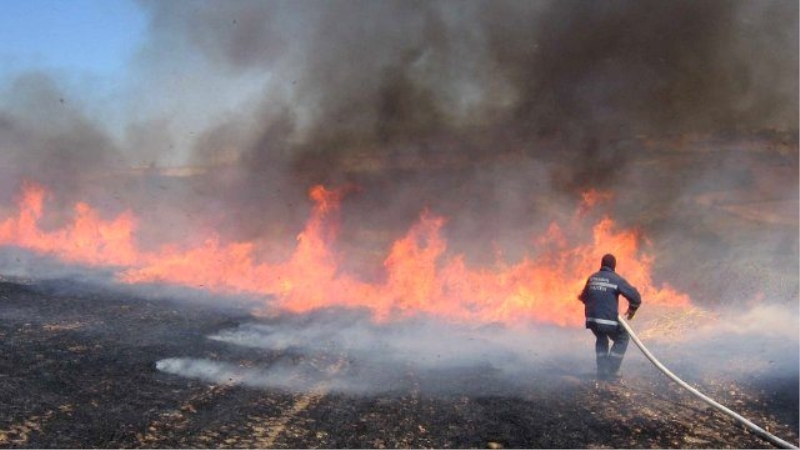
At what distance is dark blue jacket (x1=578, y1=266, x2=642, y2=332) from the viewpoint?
7477 mm

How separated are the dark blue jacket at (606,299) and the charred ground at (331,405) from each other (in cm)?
75

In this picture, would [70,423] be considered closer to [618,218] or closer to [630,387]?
[630,387]

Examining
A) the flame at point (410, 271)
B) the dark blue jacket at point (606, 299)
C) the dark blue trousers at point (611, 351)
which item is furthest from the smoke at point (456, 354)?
the flame at point (410, 271)

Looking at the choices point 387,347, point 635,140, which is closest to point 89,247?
point 387,347

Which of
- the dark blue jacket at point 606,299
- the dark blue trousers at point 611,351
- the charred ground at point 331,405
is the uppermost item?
the dark blue jacket at point 606,299

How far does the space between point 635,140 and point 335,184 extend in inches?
358

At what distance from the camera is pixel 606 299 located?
7566mm

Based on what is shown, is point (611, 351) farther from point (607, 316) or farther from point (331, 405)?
point (331, 405)

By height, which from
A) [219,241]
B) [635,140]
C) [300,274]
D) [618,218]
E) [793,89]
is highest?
[793,89]

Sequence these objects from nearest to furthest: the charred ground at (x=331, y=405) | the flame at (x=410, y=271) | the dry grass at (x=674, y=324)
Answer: the charred ground at (x=331, y=405) < the dry grass at (x=674, y=324) < the flame at (x=410, y=271)

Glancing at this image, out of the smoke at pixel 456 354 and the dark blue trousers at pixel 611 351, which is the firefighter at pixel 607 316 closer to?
the dark blue trousers at pixel 611 351

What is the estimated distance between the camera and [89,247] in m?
19.5

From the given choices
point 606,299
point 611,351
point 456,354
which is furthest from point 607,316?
point 456,354

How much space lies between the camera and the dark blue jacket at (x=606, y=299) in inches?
294
